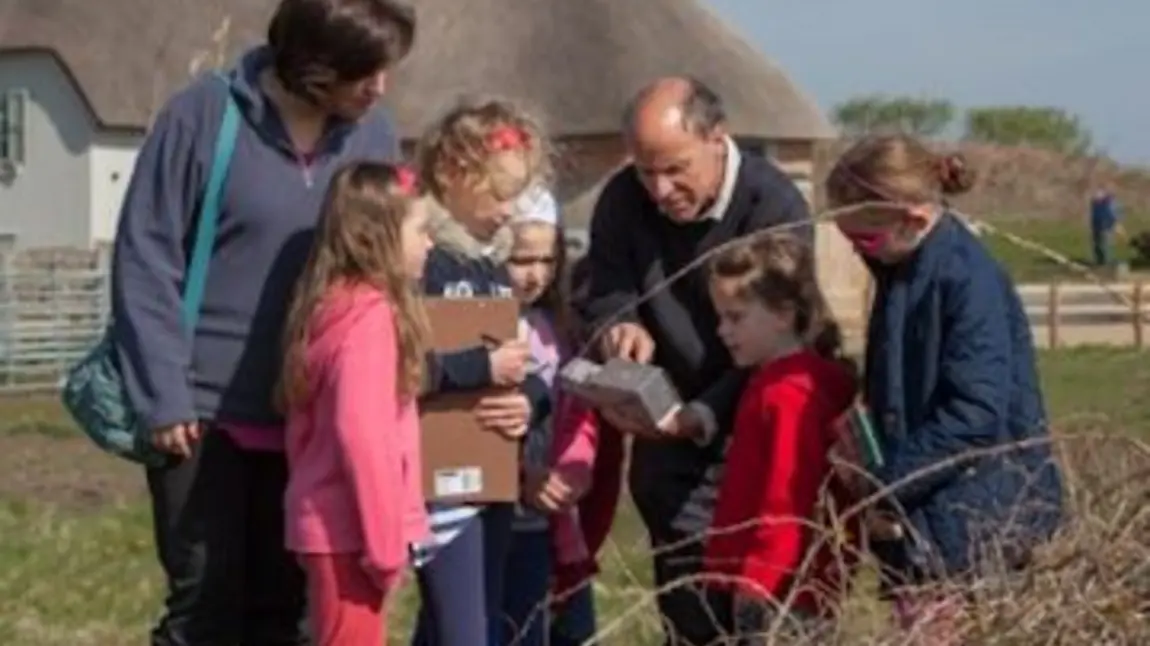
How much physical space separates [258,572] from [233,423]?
0.36m

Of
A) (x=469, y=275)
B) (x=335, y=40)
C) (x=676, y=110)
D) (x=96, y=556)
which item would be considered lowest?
(x=96, y=556)

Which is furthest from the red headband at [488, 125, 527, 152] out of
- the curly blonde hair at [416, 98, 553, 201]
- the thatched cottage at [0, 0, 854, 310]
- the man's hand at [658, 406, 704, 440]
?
the thatched cottage at [0, 0, 854, 310]

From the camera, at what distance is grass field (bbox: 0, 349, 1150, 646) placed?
22.5ft

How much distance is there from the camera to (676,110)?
586 centimetres

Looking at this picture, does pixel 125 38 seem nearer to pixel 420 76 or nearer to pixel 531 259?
pixel 420 76

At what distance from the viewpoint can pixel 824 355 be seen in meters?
5.88

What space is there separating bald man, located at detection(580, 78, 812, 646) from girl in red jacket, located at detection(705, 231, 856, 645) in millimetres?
107

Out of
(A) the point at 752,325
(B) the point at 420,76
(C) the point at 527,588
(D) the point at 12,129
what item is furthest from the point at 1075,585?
(B) the point at 420,76

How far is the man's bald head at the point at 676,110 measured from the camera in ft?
19.2

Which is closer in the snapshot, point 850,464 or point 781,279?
point 850,464

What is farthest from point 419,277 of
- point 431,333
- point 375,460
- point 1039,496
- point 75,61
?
point 75,61

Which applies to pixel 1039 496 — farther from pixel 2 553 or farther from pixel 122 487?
pixel 122 487

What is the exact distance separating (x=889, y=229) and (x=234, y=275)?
129cm

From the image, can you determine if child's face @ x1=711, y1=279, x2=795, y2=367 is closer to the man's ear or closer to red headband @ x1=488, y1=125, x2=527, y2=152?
the man's ear
